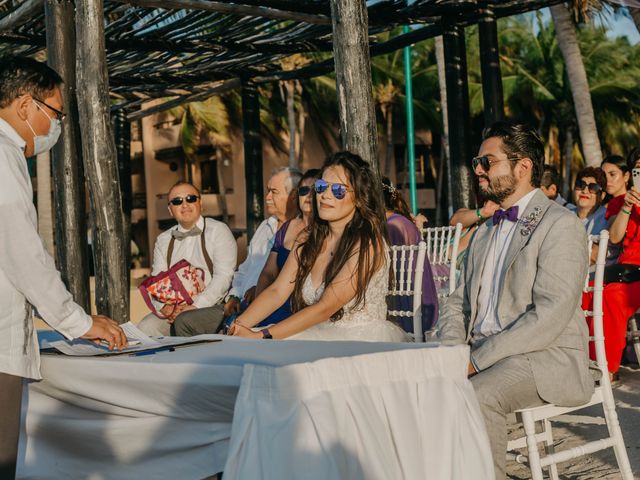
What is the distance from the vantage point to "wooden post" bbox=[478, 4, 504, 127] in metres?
10.6

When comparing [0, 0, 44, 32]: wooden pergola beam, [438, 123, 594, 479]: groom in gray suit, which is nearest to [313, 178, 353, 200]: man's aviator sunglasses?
[438, 123, 594, 479]: groom in gray suit

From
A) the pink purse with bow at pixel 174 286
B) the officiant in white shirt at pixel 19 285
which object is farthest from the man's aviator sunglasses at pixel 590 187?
the officiant in white shirt at pixel 19 285

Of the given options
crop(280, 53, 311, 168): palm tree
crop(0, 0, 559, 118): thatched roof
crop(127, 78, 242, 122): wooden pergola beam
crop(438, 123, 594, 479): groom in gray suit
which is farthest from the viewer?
crop(280, 53, 311, 168): palm tree

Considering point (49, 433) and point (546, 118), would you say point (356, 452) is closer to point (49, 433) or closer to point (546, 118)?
point (49, 433)

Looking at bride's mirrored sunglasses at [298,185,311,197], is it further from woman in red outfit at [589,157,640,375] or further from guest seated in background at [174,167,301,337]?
woman in red outfit at [589,157,640,375]

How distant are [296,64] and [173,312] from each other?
1268 inches

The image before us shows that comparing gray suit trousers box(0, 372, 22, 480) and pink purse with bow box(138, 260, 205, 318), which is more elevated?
pink purse with bow box(138, 260, 205, 318)

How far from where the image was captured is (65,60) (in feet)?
28.5

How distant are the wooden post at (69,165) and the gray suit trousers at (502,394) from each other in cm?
Answer: 566

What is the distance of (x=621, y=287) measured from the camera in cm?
693

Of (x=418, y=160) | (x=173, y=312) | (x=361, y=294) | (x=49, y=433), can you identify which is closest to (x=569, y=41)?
(x=173, y=312)

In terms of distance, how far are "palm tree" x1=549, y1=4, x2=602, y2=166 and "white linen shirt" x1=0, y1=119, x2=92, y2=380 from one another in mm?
15689

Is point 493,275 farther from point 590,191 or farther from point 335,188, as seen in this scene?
point 590,191

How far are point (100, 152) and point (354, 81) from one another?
7.39ft
